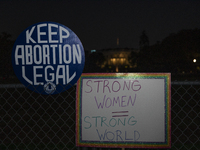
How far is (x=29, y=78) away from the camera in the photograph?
2061 mm

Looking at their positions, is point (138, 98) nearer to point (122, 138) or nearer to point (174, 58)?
point (122, 138)

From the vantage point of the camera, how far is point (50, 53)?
6.60 ft

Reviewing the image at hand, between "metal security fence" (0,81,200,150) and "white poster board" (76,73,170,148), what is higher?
"white poster board" (76,73,170,148)

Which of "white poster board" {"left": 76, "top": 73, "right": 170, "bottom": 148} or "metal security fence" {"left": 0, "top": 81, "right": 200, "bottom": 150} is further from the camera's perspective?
"metal security fence" {"left": 0, "top": 81, "right": 200, "bottom": 150}

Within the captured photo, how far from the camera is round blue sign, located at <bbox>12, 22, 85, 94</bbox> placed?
2.01 meters

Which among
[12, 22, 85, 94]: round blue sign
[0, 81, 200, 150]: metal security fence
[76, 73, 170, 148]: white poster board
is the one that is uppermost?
[12, 22, 85, 94]: round blue sign

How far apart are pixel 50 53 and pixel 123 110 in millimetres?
940

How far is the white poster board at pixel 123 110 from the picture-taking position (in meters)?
1.99

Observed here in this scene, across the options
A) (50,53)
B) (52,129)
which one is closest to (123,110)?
(50,53)

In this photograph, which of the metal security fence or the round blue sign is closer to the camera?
the round blue sign

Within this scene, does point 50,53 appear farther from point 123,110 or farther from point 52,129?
point 52,129

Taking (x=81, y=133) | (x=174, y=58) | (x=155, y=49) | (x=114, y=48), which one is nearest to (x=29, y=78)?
(x=81, y=133)

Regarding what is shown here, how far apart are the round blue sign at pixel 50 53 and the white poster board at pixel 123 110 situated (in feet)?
0.62

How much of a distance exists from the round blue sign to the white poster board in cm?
19
